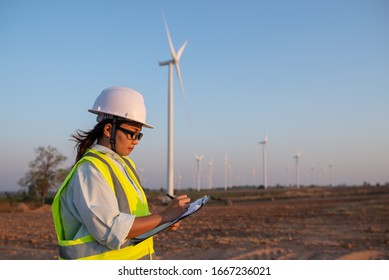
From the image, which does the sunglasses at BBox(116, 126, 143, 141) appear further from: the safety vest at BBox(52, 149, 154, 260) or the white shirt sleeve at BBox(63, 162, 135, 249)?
the white shirt sleeve at BBox(63, 162, 135, 249)

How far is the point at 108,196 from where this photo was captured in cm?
246

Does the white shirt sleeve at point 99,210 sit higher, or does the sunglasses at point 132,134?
the sunglasses at point 132,134

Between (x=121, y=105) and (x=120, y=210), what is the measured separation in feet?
2.36

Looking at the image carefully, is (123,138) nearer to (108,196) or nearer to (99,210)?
(108,196)

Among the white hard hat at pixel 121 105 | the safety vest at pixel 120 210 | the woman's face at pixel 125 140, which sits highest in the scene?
the white hard hat at pixel 121 105

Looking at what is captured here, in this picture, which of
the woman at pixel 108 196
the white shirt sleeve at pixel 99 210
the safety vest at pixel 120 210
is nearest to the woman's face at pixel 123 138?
the woman at pixel 108 196

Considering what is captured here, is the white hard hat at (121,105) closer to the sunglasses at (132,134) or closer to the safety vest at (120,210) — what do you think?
the sunglasses at (132,134)

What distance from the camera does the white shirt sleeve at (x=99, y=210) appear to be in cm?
239

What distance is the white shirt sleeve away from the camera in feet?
7.84

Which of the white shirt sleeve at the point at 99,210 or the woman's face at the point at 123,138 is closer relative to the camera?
the white shirt sleeve at the point at 99,210

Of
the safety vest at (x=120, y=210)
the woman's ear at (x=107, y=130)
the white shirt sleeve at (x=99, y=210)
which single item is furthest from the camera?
the woman's ear at (x=107, y=130)

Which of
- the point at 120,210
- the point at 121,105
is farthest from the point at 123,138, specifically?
the point at 120,210

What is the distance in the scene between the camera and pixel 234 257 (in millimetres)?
10172
